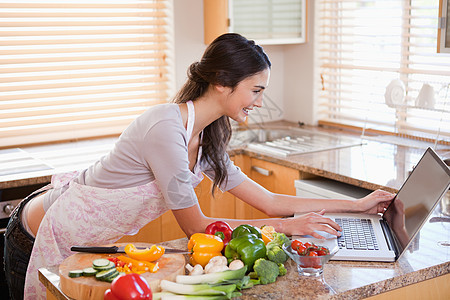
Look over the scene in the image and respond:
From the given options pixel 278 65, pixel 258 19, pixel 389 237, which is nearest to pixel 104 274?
pixel 389 237

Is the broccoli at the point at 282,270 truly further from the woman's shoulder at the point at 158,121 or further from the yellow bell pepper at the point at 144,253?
the woman's shoulder at the point at 158,121

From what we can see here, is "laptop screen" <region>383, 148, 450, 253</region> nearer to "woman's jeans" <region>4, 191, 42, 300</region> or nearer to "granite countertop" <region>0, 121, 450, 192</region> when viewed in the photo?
"granite countertop" <region>0, 121, 450, 192</region>

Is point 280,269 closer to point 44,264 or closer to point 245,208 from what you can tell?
point 44,264

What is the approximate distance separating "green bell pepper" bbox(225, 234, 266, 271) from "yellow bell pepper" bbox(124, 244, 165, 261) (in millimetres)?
A: 182

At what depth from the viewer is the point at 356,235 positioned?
1.79m

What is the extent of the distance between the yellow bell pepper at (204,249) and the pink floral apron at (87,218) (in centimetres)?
44

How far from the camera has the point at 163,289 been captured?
Result: 1.38 meters

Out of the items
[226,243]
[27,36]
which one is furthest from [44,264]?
[27,36]

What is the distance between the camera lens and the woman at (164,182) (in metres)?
1.82

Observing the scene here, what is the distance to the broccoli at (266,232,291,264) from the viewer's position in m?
1.53

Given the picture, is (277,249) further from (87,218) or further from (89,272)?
(87,218)

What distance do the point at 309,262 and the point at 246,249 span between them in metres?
0.16

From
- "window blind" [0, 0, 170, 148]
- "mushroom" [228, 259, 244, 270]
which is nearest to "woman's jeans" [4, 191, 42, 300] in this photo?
"mushroom" [228, 259, 244, 270]

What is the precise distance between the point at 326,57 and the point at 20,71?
1.89m
